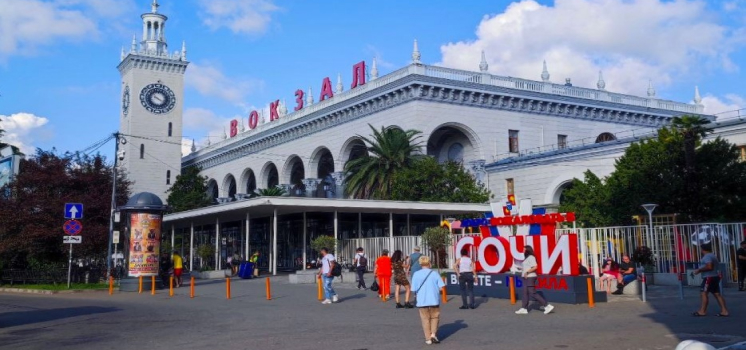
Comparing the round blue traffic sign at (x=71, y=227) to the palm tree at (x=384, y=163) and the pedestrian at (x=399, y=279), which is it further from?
the palm tree at (x=384, y=163)

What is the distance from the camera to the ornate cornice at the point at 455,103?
1719 inches

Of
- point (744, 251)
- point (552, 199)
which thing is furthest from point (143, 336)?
point (552, 199)

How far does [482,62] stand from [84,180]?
2585 cm

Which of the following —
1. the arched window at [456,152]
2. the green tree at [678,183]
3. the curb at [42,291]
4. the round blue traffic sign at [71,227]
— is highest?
the arched window at [456,152]

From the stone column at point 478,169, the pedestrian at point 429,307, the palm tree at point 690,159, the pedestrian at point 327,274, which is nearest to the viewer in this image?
the pedestrian at point 429,307

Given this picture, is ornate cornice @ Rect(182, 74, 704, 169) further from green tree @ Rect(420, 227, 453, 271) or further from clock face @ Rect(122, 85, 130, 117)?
clock face @ Rect(122, 85, 130, 117)

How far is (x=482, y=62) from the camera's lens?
152ft

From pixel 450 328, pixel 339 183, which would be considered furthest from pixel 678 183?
pixel 339 183

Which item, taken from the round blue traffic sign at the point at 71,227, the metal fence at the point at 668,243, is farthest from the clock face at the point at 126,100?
the metal fence at the point at 668,243

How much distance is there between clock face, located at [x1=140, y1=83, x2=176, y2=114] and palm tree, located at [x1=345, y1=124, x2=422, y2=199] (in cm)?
3951

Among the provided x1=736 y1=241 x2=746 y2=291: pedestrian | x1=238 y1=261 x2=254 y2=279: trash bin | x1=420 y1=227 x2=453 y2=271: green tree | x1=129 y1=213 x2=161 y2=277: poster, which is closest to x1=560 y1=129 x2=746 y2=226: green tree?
x1=736 y1=241 x2=746 y2=291: pedestrian

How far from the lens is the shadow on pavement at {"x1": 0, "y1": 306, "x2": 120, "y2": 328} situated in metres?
15.5

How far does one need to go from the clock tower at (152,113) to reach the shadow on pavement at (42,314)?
181 ft

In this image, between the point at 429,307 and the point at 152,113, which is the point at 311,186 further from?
the point at 429,307
